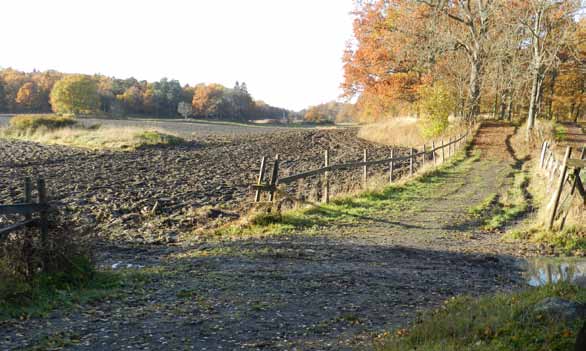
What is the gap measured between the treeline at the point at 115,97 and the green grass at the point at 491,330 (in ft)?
304

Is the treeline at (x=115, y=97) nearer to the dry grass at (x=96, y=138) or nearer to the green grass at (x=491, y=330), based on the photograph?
the dry grass at (x=96, y=138)

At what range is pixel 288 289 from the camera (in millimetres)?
7730

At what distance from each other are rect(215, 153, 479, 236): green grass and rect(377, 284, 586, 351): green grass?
6585 millimetres

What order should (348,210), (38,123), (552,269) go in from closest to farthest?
(552,269), (348,210), (38,123)

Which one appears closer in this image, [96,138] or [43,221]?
[43,221]

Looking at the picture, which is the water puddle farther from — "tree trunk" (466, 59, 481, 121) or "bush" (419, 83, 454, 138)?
"tree trunk" (466, 59, 481, 121)

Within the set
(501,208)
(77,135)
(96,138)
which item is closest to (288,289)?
(501,208)

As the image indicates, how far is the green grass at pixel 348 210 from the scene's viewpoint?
492 inches

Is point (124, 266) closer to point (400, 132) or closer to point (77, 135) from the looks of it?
point (77, 135)

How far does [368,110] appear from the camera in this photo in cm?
6000

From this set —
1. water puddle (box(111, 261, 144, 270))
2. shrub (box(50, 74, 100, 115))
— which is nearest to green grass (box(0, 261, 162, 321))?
water puddle (box(111, 261, 144, 270))

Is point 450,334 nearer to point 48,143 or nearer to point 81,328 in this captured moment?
point 81,328

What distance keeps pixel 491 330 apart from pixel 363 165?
13.5 metres

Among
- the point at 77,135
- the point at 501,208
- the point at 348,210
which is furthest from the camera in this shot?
the point at 77,135
